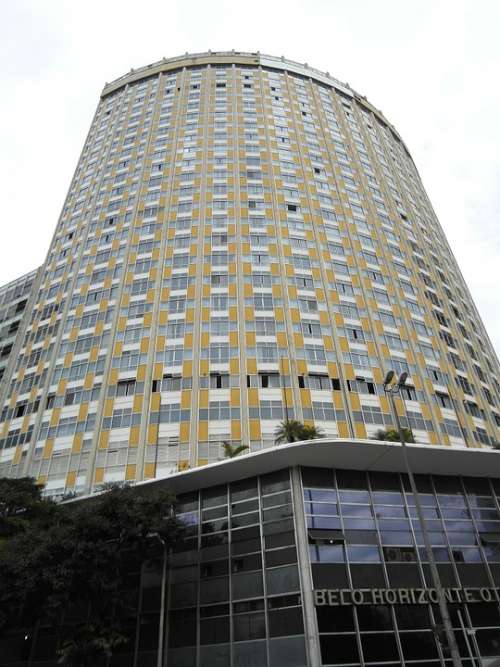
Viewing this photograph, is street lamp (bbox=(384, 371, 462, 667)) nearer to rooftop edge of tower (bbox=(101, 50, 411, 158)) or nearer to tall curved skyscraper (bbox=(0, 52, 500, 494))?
tall curved skyscraper (bbox=(0, 52, 500, 494))

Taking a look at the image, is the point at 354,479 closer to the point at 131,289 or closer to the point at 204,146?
the point at 131,289

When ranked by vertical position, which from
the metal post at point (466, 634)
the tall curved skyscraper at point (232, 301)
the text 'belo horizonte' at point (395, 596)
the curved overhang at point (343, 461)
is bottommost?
the metal post at point (466, 634)

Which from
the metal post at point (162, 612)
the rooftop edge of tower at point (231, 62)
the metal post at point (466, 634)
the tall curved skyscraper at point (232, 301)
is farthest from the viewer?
the rooftop edge of tower at point (231, 62)

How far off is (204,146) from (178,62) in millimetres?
26896

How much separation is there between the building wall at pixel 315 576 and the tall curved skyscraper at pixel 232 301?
17338mm

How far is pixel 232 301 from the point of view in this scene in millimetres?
59656

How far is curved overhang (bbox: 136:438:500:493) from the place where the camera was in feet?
96.9

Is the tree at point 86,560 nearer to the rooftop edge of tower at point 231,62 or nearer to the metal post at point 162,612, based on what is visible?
the metal post at point 162,612

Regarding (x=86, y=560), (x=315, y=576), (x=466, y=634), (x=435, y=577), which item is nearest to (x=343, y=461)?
(x=315, y=576)

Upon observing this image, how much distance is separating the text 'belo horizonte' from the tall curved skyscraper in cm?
2186

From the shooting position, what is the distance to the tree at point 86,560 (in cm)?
2666

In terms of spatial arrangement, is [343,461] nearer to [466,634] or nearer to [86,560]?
[466,634]

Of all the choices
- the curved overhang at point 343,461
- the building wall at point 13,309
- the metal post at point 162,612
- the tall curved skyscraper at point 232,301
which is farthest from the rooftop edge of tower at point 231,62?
the metal post at point 162,612

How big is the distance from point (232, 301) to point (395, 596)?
37539mm
